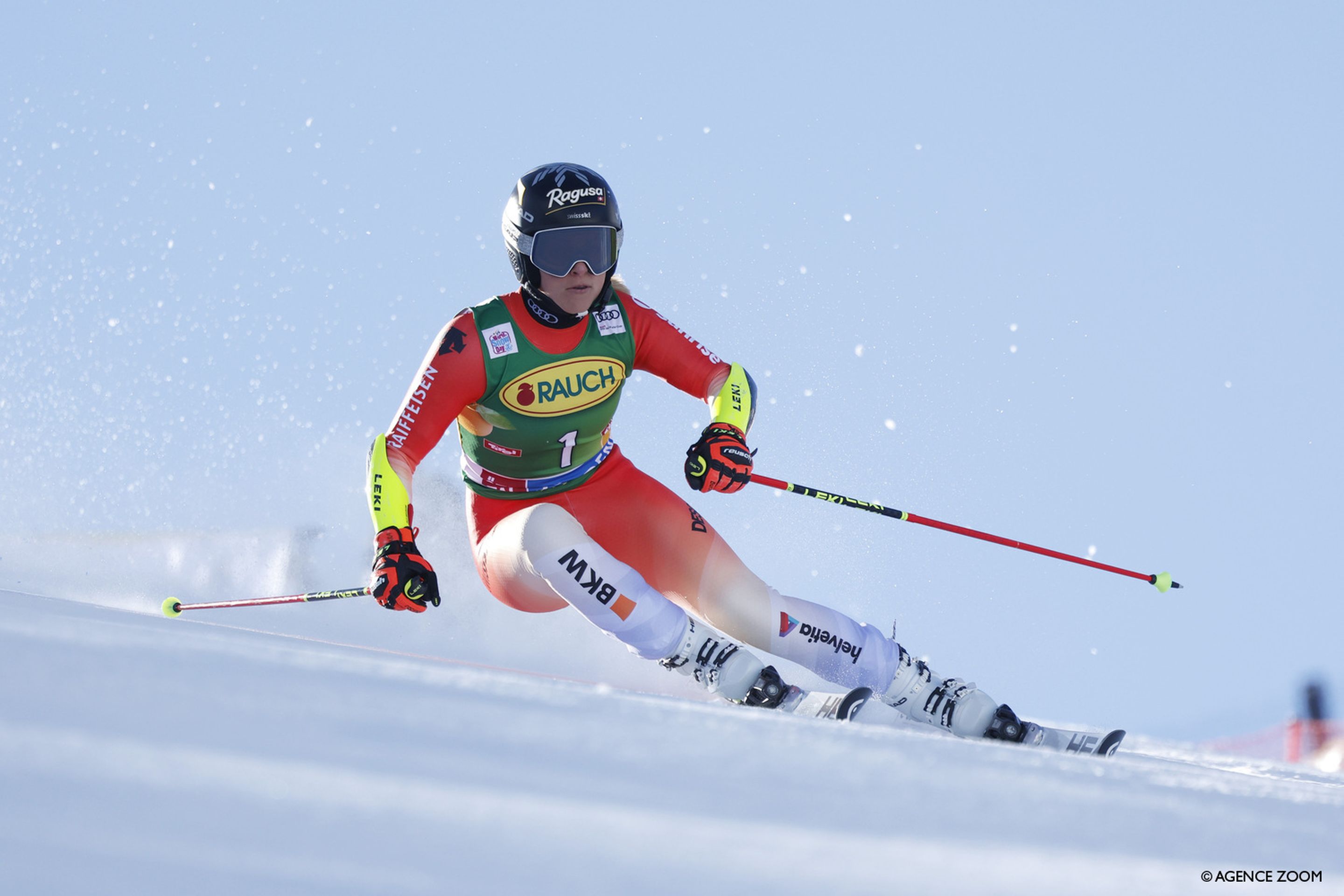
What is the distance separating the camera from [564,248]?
3264 mm

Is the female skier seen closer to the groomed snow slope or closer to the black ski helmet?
the black ski helmet

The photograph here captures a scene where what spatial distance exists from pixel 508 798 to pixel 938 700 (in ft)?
7.53

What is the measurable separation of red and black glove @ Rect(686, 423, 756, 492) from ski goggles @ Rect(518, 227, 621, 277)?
2.11ft

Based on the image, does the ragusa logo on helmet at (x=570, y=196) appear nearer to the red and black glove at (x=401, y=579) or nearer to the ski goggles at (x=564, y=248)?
the ski goggles at (x=564, y=248)

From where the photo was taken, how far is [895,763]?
1565mm

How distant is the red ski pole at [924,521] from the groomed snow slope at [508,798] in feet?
6.16

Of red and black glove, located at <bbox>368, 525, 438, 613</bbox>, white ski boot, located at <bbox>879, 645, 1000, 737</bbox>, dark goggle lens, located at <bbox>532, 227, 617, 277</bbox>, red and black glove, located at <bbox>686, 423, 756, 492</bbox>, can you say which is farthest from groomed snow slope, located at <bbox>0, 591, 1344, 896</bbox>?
dark goggle lens, located at <bbox>532, 227, 617, 277</bbox>

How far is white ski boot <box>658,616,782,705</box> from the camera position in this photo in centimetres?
305

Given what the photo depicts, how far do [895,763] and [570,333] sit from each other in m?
2.10

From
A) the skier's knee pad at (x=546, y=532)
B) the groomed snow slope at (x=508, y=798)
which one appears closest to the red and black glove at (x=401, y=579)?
the skier's knee pad at (x=546, y=532)

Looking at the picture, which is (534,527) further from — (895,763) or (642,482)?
(895,763)

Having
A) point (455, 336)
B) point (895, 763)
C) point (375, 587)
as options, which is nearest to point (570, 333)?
point (455, 336)

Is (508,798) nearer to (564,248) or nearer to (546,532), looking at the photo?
(546,532)

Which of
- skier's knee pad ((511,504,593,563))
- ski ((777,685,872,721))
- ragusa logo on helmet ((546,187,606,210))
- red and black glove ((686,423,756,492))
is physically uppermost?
ragusa logo on helmet ((546,187,606,210))
